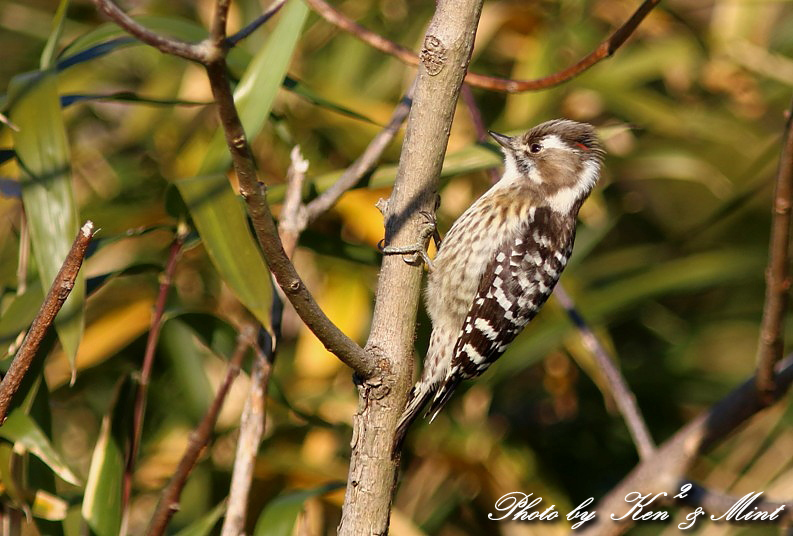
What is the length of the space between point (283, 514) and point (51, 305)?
49.0 inches

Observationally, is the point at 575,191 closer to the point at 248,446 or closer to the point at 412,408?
the point at 412,408

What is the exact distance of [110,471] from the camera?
2623 millimetres

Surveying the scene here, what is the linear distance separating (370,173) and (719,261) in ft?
6.12

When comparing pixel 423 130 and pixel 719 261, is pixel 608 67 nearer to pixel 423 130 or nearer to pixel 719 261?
pixel 719 261

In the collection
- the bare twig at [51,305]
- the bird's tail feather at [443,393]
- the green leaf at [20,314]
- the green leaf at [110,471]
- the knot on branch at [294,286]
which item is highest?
the green leaf at [20,314]

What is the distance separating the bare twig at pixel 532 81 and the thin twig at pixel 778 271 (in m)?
0.47

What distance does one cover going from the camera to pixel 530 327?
417 cm

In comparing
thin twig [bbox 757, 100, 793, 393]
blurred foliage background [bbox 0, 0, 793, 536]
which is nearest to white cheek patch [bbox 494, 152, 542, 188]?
blurred foliage background [bbox 0, 0, 793, 536]

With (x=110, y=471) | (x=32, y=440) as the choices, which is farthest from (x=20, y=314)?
(x=110, y=471)

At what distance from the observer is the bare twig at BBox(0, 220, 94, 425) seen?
160 centimetres

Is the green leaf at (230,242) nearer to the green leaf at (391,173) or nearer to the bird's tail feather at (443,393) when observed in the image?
the green leaf at (391,173)

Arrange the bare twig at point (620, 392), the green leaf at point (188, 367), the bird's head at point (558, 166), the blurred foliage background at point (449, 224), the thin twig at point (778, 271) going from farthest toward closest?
the blurred foliage background at point (449, 224), the green leaf at point (188, 367), the bird's head at point (558, 166), the bare twig at point (620, 392), the thin twig at point (778, 271)

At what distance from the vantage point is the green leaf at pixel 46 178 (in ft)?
7.82

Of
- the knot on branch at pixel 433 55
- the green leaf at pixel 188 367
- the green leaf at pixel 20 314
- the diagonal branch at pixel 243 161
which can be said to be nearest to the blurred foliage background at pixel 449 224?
the green leaf at pixel 188 367
